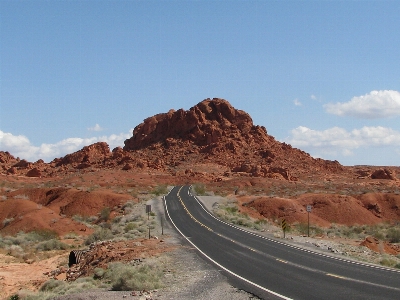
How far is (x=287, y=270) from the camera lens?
1570 cm

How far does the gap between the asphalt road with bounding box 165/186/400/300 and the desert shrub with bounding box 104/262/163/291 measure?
2.44 meters

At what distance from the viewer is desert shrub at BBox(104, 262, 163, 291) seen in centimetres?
1312

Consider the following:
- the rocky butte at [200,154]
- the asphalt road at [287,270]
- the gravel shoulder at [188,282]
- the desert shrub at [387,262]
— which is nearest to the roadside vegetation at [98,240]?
the gravel shoulder at [188,282]

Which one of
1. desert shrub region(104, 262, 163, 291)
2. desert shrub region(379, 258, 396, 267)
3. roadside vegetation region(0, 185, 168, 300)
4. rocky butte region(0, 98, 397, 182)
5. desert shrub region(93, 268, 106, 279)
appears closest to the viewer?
desert shrub region(104, 262, 163, 291)

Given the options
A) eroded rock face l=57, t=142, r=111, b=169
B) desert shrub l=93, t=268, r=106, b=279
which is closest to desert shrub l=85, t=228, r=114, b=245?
desert shrub l=93, t=268, r=106, b=279

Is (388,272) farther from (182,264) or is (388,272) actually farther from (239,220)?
(239,220)

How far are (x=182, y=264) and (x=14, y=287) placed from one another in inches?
310

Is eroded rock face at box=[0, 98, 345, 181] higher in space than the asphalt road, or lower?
higher

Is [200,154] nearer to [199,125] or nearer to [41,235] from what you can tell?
[199,125]

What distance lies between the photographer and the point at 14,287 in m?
19.6

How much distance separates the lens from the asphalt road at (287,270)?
40.1 feet

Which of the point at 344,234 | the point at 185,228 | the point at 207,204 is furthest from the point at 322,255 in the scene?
the point at 207,204

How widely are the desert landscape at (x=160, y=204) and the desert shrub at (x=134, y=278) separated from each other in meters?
0.05

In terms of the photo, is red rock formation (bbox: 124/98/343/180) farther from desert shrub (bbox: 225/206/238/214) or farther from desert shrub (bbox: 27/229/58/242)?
desert shrub (bbox: 27/229/58/242)
